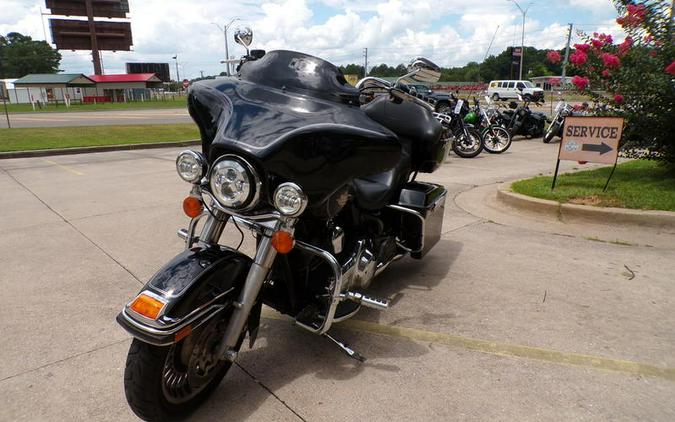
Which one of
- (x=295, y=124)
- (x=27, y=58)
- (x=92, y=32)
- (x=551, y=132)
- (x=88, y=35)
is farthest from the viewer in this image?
(x=27, y=58)

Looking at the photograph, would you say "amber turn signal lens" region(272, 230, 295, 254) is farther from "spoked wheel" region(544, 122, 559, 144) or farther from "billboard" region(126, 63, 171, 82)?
"billboard" region(126, 63, 171, 82)

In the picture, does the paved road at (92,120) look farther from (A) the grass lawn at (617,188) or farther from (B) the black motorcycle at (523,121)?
(A) the grass lawn at (617,188)

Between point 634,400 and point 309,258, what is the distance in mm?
1858

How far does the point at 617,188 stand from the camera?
6207 millimetres

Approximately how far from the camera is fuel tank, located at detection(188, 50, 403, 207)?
2146 millimetres

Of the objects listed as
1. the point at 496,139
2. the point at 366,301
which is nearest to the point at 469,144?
the point at 496,139

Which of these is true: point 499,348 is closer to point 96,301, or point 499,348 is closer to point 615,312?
point 615,312

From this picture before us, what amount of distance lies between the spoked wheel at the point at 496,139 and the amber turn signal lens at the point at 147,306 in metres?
11.3

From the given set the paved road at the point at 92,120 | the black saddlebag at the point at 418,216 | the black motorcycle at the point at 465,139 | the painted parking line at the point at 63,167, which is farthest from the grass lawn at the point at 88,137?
the black saddlebag at the point at 418,216

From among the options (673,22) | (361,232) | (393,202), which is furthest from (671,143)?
(361,232)

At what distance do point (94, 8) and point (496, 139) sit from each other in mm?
66675

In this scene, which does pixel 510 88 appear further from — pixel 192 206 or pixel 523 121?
pixel 192 206

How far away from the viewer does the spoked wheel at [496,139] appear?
40.1 ft

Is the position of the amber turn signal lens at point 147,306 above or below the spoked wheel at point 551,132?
above
